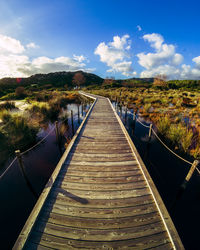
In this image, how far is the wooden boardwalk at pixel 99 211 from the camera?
6.35ft

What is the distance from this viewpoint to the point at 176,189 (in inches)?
167

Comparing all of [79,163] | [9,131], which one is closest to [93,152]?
[79,163]

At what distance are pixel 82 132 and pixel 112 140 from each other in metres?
1.82

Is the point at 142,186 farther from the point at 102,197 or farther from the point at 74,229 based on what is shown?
the point at 74,229

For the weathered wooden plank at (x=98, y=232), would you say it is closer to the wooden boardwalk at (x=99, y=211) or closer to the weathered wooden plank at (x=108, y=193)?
the wooden boardwalk at (x=99, y=211)

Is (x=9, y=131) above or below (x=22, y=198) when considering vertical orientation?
above

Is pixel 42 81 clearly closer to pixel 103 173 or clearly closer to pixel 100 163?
pixel 100 163

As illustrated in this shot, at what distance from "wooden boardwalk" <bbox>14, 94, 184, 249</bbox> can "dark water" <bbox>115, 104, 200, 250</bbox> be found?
175 centimetres

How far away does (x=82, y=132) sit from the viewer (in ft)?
19.5

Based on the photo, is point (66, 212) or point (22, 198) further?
point (22, 198)

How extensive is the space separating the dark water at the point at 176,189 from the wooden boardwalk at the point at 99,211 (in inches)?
69.0

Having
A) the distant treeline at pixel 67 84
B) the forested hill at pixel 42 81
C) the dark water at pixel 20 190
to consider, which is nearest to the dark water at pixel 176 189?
the dark water at pixel 20 190

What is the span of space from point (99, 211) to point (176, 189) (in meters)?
3.69

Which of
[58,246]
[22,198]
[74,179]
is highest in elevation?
[74,179]
